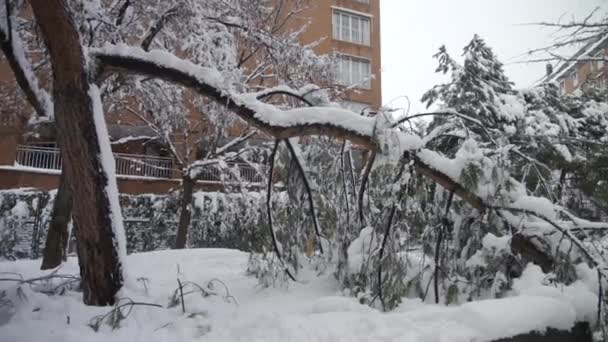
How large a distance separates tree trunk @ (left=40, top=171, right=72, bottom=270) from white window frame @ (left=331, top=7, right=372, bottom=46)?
15996 mm

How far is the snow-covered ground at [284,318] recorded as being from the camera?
284 cm

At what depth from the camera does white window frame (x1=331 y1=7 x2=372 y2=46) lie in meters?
20.1

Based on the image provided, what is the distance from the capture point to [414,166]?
4086 mm

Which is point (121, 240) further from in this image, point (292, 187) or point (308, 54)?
point (308, 54)

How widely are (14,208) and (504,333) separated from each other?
1013 centimetres

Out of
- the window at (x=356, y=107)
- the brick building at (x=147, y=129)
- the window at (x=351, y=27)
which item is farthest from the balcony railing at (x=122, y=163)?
the window at (x=351, y=27)

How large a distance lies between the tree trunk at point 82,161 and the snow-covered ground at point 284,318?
0.80 ft

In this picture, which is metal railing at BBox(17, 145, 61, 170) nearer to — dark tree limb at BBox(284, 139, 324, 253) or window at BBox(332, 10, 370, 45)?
dark tree limb at BBox(284, 139, 324, 253)

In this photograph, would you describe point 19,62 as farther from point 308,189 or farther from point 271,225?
point 308,189

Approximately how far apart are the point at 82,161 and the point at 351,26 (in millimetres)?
18913

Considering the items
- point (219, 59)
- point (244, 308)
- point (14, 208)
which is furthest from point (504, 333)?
point (14, 208)

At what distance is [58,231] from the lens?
6.09 m

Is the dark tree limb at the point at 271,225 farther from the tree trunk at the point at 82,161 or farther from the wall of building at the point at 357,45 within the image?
the wall of building at the point at 357,45

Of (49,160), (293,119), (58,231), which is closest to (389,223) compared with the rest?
(293,119)
